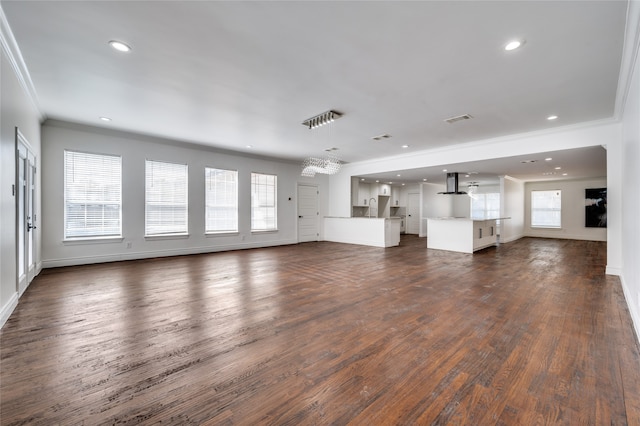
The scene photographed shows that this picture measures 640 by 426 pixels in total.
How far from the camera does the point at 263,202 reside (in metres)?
8.70

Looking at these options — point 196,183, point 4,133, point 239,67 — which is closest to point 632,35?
point 239,67

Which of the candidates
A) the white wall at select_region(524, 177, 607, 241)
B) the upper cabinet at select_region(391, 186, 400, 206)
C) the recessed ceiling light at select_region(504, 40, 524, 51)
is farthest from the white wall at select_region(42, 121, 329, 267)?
the white wall at select_region(524, 177, 607, 241)

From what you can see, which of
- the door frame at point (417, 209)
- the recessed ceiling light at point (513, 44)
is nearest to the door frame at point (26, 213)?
the recessed ceiling light at point (513, 44)

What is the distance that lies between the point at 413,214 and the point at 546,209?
530cm

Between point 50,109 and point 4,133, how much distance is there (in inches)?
93.2

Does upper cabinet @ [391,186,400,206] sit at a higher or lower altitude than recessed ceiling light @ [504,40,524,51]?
lower

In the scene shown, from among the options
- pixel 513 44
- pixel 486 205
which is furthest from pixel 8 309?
pixel 486 205

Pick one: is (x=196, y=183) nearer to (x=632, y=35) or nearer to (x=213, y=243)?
(x=213, y=243)

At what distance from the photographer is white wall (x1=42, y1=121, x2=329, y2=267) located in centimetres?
534

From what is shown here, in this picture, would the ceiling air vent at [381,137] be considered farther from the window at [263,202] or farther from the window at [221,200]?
the window at [221,200]

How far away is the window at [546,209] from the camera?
11.2 m

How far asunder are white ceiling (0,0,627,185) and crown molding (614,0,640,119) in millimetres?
72

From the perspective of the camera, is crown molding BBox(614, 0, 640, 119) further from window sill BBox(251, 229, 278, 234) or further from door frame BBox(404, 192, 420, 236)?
door frame BBox(404, 192, 420, 236)

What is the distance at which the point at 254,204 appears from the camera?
8469 millimetres
